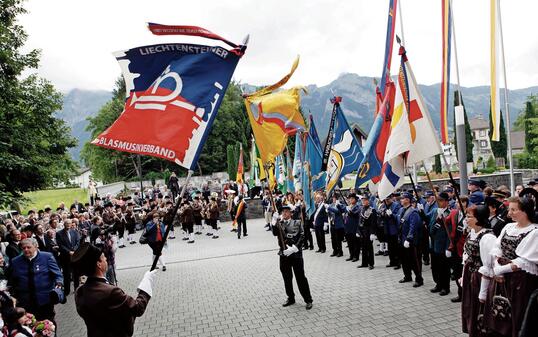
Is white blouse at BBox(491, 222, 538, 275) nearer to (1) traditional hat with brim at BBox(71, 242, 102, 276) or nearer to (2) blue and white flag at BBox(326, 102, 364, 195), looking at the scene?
(1) traditional hat with brim at BBox(71, 242, 102, 276)

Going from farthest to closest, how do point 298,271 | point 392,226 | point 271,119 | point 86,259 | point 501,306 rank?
1. point 392,226
2. point 271,119
3. point 298,271
4. point 501,306
5. point 86,259

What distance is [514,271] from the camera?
4105 millimetres

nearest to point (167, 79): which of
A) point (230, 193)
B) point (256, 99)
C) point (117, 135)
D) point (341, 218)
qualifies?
point (117, 135)

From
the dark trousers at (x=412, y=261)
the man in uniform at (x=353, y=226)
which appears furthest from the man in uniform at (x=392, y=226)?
the dark trousers at (x=412, y=261)

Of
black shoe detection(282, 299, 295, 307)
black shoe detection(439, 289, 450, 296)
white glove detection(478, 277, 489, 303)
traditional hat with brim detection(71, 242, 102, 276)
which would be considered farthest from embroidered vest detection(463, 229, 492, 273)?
traditional hat with brim detection(71, 242, 102, 276)

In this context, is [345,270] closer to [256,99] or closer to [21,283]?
[256,99]

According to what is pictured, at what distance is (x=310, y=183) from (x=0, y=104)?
10.6 meters

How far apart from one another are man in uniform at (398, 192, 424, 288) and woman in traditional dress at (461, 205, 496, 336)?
3.03 metres

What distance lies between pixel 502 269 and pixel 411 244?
4.06 metres

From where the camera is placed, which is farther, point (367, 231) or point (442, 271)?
point (367, 231)

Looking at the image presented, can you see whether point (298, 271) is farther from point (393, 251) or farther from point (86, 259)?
point (86, 259)

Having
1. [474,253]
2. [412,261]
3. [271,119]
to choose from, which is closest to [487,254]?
[474,253]

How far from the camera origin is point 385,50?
32.5ft

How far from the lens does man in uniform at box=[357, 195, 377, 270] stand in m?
10.0
